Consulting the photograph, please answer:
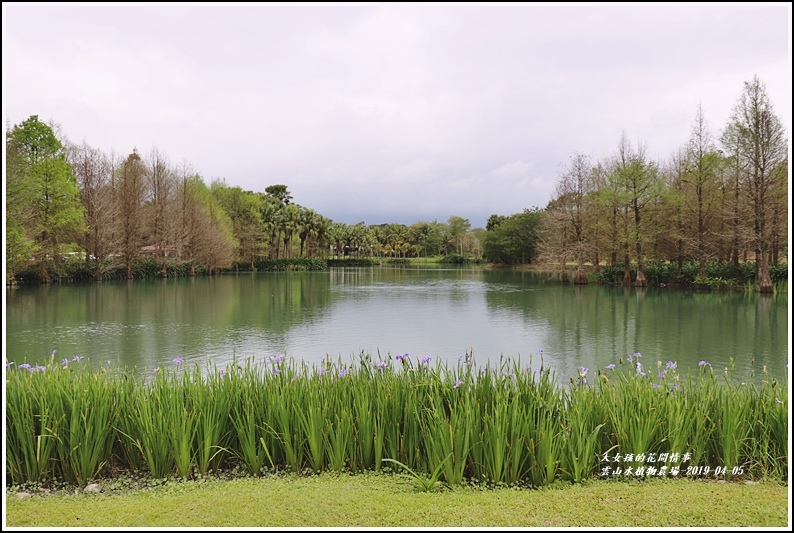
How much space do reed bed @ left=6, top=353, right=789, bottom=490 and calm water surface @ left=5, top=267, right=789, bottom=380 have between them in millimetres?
1760

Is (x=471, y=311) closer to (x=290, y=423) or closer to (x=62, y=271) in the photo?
(x=290, y=423)

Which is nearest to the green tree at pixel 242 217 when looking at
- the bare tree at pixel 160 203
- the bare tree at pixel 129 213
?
the bare tree at pixel 160 203

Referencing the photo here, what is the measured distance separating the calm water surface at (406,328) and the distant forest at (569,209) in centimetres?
425

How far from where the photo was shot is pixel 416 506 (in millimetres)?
2879

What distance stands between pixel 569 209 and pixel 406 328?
22945mm

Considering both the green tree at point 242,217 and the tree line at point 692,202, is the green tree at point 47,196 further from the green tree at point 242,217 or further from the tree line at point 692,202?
the tree line at point 692,202

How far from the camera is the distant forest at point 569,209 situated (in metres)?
24.2

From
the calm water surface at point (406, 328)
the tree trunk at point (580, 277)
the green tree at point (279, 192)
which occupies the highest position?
the green tree at point (279, 192)

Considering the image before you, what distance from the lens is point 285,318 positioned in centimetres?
1605

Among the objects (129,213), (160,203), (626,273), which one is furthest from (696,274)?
(160,203)

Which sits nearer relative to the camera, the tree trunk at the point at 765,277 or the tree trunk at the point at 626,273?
the tree trunk at the point at 765,277

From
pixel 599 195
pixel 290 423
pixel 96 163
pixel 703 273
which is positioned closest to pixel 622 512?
pixel 290 423

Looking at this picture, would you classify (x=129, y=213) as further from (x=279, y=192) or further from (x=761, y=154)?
(x=279, y=192)

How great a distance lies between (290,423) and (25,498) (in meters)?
1.57
